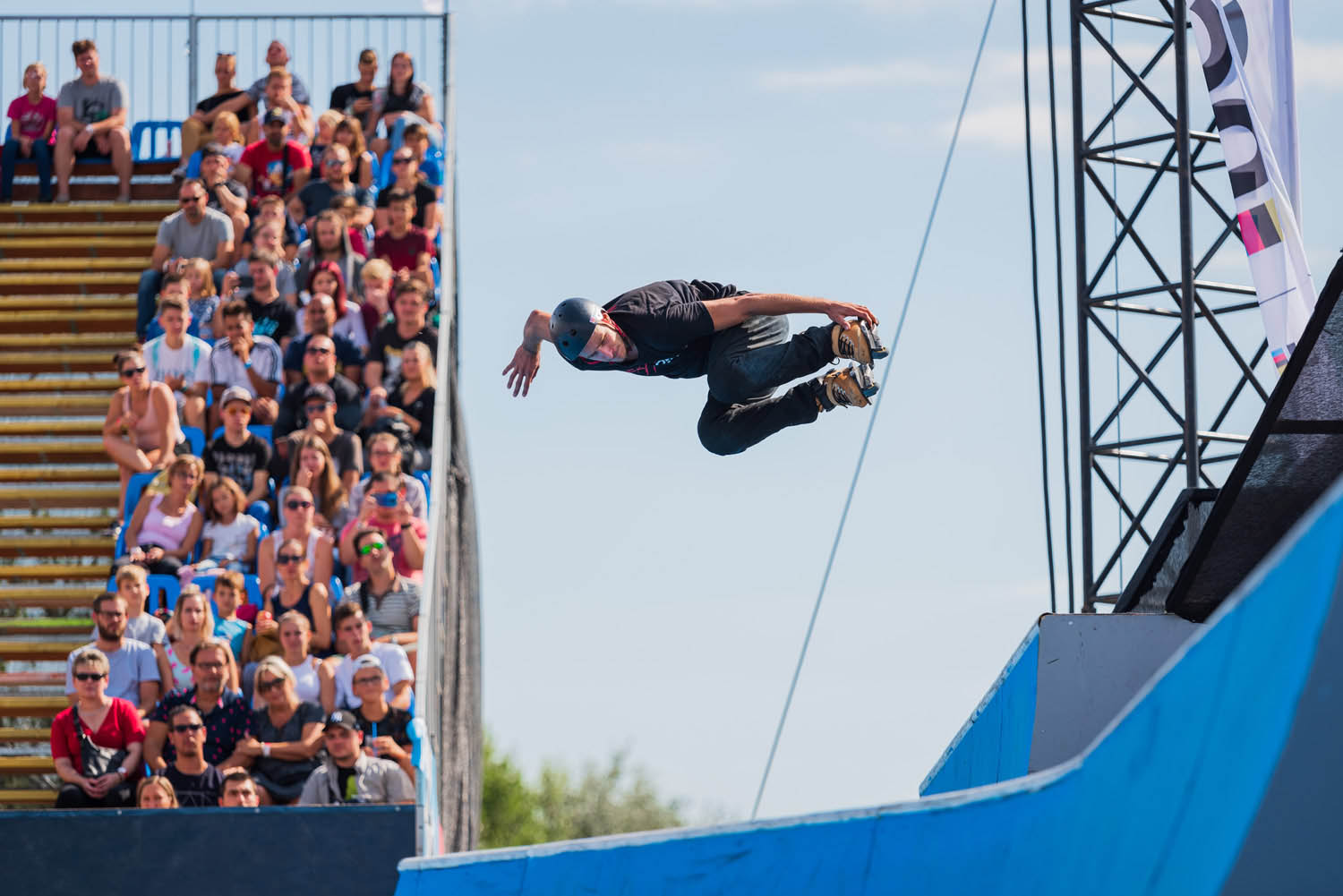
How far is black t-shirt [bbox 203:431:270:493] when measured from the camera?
9352mm

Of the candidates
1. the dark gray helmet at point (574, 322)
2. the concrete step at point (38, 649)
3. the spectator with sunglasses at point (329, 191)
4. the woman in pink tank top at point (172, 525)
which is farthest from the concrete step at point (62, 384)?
the dark gray helmet at point (574, 322)

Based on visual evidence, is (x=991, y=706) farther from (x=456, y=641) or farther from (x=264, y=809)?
(x=456, y=641)

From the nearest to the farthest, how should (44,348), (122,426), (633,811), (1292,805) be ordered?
(1292,805) → (122,426) → (44,348) → (633,811)

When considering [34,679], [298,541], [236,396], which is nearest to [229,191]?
[236,396]

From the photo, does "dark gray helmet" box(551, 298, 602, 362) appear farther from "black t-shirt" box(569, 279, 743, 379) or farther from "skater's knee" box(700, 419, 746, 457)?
"skater's knee" box(700, 419, 746, 457)

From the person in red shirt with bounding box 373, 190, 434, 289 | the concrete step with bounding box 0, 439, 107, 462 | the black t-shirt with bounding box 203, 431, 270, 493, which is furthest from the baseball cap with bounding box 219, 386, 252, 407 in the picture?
the concrete step with bounding box 0, 439, 107, 462

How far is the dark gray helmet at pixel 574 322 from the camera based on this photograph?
16.7 ft

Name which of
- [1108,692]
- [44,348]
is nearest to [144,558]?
[44,348]

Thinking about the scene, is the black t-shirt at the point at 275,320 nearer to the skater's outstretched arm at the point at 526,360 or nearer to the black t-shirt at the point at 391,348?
the black t-shirt at the point at 391,348

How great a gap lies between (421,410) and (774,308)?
4.96 metres

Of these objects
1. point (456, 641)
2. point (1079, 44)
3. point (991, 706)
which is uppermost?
point (1079, 44)

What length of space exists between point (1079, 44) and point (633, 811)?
4128cm

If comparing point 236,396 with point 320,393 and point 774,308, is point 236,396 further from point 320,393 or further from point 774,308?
point 774,308

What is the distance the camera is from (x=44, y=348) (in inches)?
495
